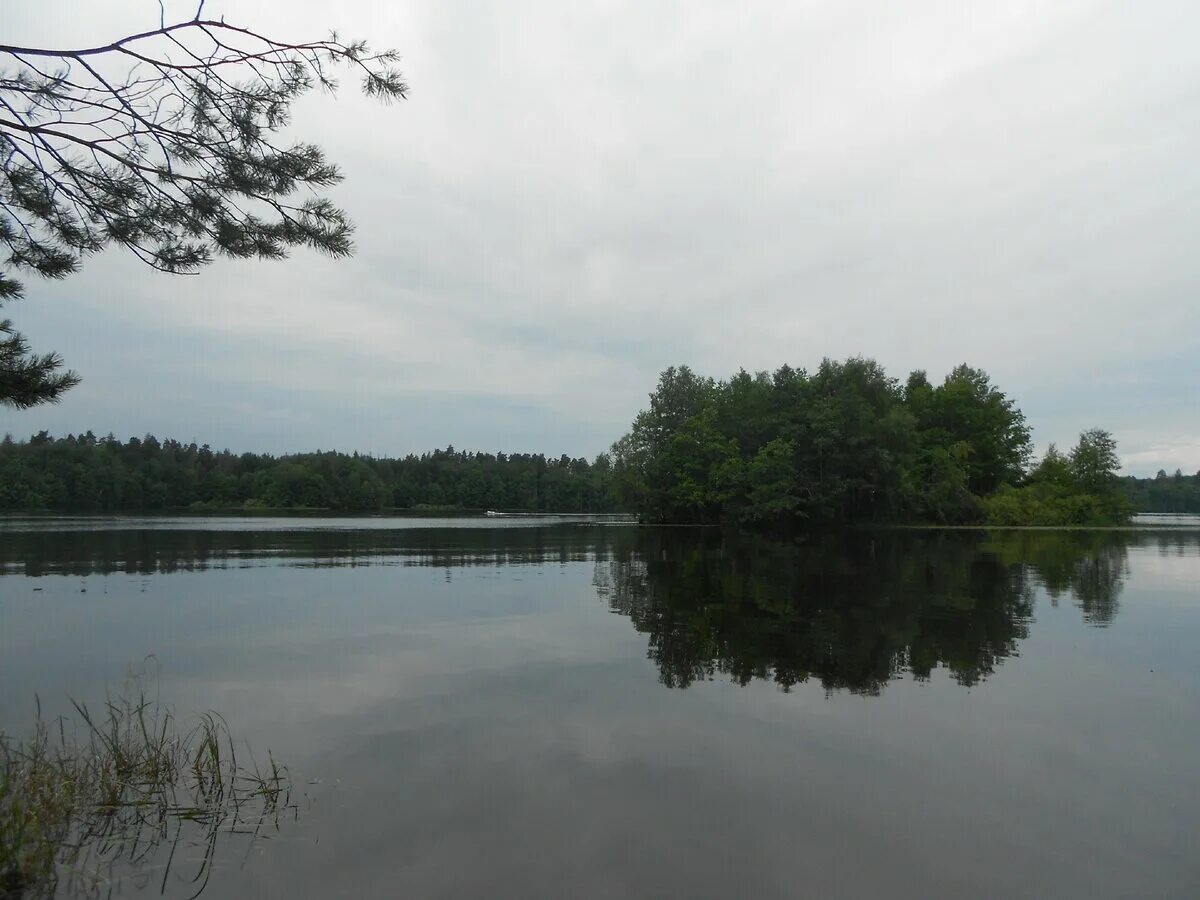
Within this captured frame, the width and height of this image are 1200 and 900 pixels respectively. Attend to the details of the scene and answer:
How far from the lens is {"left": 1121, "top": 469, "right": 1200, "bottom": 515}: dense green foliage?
5743 inches

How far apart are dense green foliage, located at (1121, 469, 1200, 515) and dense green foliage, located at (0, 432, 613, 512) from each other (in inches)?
4290

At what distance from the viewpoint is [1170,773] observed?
7020 mm

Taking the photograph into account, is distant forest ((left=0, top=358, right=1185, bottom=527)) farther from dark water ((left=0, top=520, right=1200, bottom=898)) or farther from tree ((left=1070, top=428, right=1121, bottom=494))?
dark water ((left=0, top=520, right=1200, bottom=898))

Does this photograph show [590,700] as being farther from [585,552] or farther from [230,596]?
[585,552]

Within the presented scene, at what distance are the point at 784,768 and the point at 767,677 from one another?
134 inches

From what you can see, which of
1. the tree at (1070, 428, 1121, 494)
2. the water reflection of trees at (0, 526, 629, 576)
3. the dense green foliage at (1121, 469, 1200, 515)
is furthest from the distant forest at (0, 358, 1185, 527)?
the dense green foliage at (1121, 469, 1200, 515)

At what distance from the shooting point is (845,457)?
58844 millimetres

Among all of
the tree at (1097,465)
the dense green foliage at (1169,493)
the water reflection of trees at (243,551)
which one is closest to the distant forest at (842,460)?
the tree at (1097,465)

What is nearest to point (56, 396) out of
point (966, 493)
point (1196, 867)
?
point (1196, 867)

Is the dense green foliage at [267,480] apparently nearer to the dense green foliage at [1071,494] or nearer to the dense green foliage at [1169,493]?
the dense green foliage at [1071,494]

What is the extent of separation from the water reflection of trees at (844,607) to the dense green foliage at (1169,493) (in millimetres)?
140014

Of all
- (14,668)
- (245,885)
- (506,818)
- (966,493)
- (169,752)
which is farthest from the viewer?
(966,493)

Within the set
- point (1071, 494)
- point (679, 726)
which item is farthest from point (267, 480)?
point (679, 726)

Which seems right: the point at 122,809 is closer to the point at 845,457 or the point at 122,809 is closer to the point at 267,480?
the point at 845,457
